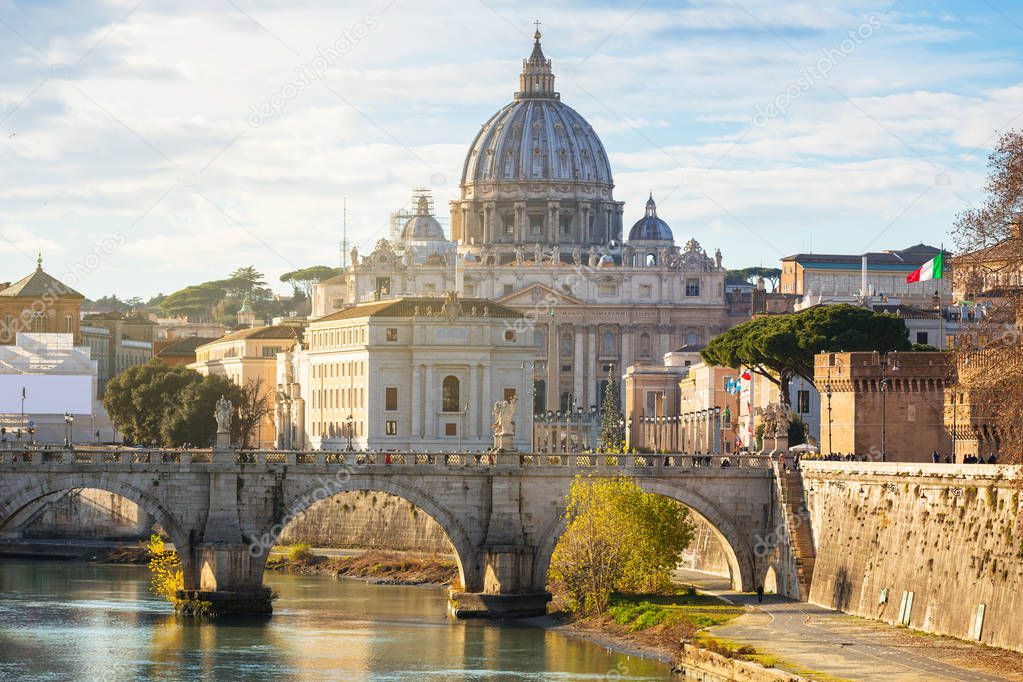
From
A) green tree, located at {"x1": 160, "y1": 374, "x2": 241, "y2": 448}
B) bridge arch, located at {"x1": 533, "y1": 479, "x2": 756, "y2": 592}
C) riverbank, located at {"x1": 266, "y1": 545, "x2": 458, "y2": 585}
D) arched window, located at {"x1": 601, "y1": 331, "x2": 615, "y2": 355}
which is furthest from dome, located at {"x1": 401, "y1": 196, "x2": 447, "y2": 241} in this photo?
bridge arch, located at {"x1": 533, "y1": 479, "x2": 756, "y2": 592}

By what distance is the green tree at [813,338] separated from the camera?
88.5 metres

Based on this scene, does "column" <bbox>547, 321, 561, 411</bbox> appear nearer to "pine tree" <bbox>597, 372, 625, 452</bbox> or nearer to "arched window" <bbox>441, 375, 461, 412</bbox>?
"pine tree" <bbox>597, 372, 625, 452</bbox>

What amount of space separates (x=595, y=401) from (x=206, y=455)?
409 ft

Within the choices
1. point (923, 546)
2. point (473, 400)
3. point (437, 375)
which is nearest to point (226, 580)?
point (923, 546)

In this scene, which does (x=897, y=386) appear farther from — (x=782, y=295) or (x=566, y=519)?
(x=782, y=295)

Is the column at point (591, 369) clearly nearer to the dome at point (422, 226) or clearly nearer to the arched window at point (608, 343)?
the arched window at point (608, 343)

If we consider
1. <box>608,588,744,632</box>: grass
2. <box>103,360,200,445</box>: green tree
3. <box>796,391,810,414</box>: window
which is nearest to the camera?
<box>608,588,744,632</box>: grass

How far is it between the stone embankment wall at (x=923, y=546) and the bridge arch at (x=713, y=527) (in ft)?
11.1

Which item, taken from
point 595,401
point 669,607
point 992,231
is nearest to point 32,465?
point 669,607

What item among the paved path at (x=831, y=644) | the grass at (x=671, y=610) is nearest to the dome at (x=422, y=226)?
the grass at (x=671, y=610)

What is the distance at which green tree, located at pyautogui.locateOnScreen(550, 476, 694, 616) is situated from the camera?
67.6 m

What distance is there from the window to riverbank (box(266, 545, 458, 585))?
68.1 feet

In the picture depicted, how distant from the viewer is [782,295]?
552 ft

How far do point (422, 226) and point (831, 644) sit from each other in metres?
142
